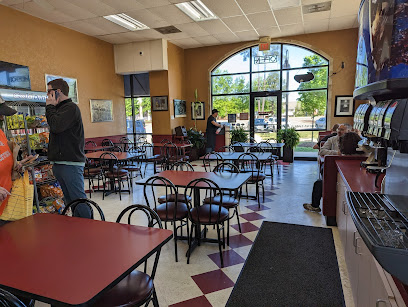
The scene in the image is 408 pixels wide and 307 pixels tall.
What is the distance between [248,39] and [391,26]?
781 centimetres

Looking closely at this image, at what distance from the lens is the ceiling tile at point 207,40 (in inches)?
318

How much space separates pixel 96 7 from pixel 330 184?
545 cm

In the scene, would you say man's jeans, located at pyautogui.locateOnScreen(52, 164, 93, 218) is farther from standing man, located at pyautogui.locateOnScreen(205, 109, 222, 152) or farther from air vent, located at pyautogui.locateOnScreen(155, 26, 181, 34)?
standing man, located at pyautogui.locateOnScreen(205, 109, 222, 152)

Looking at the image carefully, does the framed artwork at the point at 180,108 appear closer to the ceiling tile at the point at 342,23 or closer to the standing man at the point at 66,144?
the ceiling tile at the point at 342,23

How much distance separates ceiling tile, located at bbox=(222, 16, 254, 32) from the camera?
21.6 ft

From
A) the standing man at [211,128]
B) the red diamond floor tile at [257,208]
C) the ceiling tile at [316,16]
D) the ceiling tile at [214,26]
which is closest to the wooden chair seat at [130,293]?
the red diamond floor tile at [257,208]

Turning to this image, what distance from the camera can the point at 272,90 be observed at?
8.66 m

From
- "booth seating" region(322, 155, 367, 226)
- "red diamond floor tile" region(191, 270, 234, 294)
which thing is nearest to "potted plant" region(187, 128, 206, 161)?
"booth seating" region(322, 155, 367, 226)

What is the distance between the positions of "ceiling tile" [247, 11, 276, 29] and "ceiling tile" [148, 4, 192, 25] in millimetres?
1512

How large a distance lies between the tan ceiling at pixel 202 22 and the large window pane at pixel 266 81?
1.13 metres

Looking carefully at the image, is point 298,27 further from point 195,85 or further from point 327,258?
point 327,258

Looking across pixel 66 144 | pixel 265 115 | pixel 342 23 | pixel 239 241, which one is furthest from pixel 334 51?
pixel 66 144

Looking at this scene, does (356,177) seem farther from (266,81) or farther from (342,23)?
(266,81)

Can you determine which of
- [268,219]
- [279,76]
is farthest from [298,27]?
[268,219]
